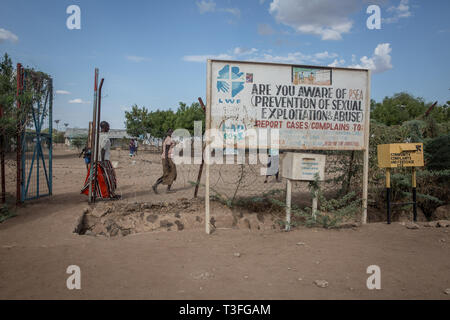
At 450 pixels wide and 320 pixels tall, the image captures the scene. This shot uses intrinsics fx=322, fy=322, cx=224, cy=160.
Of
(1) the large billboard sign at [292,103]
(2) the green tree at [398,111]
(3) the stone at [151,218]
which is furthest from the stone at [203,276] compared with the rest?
(2) the green tree at [398,111]

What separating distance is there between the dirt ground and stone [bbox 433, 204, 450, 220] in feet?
5.32

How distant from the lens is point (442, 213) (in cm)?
645

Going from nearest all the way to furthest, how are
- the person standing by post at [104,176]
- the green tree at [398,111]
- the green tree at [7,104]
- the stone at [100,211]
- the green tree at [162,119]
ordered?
1. the green tree at [7,104]
2. the stone at [100,211]
3. the person standing by post at [104,176]
4. the green tree at [398,111]
5. the green tree at [162,119]

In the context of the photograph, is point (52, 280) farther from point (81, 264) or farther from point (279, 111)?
point (279, 111)

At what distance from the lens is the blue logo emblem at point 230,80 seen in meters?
5.04

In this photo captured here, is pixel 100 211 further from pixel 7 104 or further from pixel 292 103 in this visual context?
pixel 292 103

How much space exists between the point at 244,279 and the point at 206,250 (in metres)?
1.10

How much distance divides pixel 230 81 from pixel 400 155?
303cm

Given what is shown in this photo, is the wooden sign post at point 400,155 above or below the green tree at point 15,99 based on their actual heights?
below

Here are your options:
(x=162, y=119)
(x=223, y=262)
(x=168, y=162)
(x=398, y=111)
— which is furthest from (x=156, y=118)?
(x=223, y=262)

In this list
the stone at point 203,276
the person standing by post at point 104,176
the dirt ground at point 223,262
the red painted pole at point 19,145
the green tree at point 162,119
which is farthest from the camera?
the green tree at point 162,119

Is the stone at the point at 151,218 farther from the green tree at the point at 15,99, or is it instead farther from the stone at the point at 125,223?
the green tree at the point at 15,99

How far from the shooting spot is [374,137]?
687 cm
